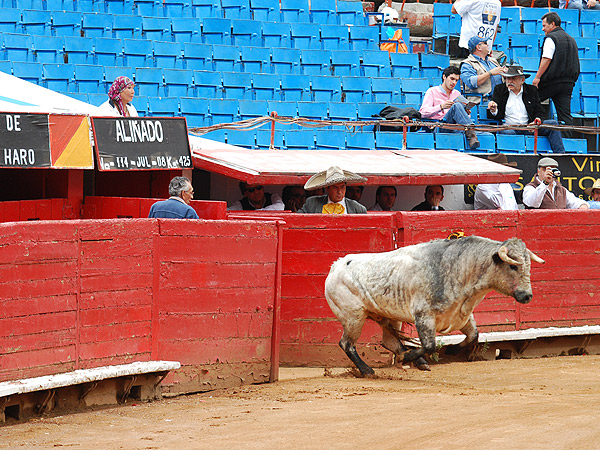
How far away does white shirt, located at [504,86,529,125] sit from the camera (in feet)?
52.6

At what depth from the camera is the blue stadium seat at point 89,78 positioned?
55.5 ft

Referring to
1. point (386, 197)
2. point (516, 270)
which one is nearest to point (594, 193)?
point (386, 197)

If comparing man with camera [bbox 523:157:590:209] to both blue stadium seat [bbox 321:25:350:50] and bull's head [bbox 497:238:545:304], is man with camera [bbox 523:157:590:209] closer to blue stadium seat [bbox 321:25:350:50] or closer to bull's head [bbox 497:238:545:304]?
bull's head [bbox 497:238:545:304]

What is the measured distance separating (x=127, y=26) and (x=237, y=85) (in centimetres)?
269

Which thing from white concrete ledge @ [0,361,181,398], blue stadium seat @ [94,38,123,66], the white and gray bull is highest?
blue stadium seat @ [94,38,123,66]

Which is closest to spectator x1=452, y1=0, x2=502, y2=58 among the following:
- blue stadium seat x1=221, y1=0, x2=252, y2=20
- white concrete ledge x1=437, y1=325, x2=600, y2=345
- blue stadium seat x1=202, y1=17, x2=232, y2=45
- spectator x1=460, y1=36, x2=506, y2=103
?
spectator x1=460, y1=36, x2=506, y2=103

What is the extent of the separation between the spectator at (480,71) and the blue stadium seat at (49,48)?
7.06m

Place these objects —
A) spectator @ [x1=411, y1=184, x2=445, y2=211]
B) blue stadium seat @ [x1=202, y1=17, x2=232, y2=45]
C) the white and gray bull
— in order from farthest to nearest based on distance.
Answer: blue stadium seat @ [x1=202, y1=17, x2=232, y2=45] → spectator @ [x1=411, y1=184, x2=445, y2=211] → the white and gray bull

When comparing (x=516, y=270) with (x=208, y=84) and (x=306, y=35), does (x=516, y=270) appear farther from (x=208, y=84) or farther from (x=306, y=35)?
(x=306, y=35)

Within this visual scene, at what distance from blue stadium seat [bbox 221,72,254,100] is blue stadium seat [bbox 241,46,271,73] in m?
0.60

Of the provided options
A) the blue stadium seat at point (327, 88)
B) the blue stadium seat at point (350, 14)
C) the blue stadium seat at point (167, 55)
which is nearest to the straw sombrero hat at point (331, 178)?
the blue stadium seat at point (327, 88)

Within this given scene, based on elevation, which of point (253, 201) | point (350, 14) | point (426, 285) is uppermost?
point (350, 14)

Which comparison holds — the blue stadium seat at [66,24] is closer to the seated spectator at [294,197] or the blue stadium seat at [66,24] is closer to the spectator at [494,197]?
the seated spectator at [294,197]

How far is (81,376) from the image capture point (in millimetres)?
7223
